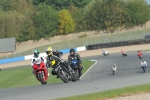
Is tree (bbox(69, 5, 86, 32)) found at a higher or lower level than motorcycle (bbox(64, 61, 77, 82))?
higher

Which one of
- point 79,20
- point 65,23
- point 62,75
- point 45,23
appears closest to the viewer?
point 62,75

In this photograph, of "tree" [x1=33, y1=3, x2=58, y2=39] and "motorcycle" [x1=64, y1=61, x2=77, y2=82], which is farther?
"tree" [x1=33, y1=3, x2=58, y2=39]

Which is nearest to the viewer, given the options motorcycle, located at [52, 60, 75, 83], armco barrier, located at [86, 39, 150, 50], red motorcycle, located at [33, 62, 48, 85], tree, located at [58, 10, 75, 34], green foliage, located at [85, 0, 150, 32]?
motorcycle, located at [52, 60, 75, 83]

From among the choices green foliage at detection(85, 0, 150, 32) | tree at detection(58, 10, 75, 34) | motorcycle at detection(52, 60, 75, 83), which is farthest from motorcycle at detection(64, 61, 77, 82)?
tree at detection(58, 10, 75, 34)

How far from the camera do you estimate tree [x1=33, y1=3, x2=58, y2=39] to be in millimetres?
97938

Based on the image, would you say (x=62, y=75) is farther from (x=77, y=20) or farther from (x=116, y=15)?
(x=77, y=20)

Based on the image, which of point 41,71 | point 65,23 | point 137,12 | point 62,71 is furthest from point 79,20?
point 62,71

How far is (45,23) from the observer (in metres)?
101

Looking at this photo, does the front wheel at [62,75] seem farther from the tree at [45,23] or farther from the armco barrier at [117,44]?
the tree at [45,23]

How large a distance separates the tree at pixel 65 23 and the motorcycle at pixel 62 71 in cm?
7894

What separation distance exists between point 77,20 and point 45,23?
789 cm

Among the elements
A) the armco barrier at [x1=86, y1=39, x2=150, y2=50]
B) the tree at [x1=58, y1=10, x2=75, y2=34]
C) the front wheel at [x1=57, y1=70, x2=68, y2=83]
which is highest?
the tree at [x1=58, y1=10, x2=75, y2=34]

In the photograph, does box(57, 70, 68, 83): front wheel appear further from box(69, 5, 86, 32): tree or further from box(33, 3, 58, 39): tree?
box(69, 5, 86, 32): tree

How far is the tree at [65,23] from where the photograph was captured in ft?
324
